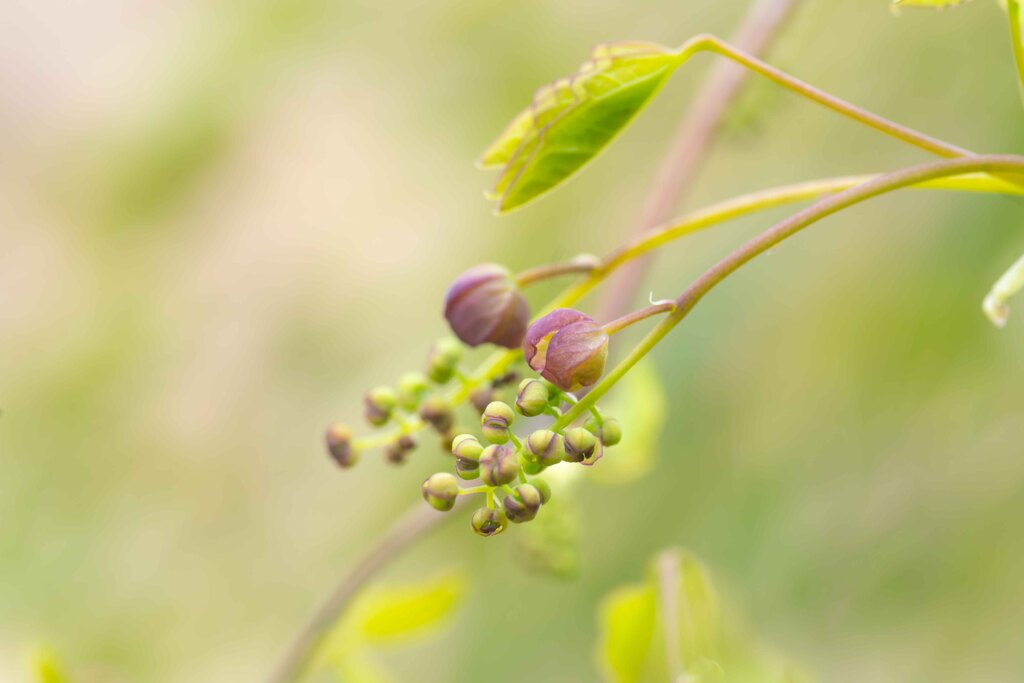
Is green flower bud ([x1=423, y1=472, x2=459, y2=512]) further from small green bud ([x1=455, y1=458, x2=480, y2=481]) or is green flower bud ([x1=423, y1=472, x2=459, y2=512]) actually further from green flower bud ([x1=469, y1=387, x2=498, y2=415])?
green flower bud ([x1=469, y1=387, x2=498, y2=415])

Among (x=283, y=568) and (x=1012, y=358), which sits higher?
(x=1012, y=358)

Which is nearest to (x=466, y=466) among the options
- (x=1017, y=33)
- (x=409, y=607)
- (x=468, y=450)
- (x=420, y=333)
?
(x=468, y=450)

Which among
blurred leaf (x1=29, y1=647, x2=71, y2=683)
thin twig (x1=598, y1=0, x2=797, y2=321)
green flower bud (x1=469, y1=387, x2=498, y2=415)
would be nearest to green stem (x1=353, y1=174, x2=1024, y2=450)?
green flower bud (x1=469, y1=387, x2=498, y2=415)

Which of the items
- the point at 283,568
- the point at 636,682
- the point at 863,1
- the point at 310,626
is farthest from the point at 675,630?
the point at 283,568

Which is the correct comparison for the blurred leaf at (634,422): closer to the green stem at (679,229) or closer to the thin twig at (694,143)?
the thin twig at (694,143)

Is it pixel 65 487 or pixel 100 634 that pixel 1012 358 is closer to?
pixel 100 634

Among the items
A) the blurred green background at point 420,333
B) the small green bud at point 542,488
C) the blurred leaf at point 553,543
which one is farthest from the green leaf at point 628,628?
the small green bud at point 542,488
